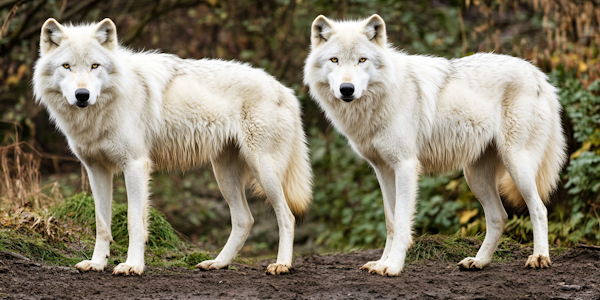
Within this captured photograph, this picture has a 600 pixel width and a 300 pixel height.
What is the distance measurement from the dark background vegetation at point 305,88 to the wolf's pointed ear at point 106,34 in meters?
2.13

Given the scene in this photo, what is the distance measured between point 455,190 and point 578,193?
148cm

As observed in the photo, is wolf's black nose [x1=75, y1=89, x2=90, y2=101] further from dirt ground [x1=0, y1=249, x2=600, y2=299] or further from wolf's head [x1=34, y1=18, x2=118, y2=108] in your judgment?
dirt ground [x1=0, y1=249, x2=600, y2=299]

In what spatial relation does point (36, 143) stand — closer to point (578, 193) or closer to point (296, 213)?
point (296, 213)

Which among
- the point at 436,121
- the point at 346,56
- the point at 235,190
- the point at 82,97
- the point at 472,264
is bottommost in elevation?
the point at 472,264

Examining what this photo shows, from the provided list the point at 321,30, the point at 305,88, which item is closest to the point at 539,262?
the point at 321,30

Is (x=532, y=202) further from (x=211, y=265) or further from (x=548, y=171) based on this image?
(x=211, y=265)

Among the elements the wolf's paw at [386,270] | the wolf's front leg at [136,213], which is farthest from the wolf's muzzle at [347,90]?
the wolf's front leg at [136,213]

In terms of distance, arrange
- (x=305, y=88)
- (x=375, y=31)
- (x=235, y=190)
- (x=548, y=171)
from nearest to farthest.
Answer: (x=375, y=31)
(x=548, y=171)
(x=235, y=190)
(x=305, y=88)

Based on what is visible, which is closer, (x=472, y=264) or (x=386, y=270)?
(x=386, y=270)

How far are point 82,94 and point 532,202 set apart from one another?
332cm

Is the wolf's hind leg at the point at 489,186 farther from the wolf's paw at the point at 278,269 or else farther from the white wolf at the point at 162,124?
the wolf's paw at the point at 278,269

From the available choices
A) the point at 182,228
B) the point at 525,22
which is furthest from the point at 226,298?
the point at 525,22

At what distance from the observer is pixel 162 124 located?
4.17 metres

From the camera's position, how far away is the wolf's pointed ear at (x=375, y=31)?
13.0 feet
